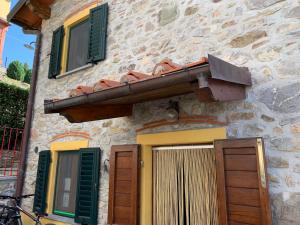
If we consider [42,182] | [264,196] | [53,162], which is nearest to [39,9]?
[53,162]

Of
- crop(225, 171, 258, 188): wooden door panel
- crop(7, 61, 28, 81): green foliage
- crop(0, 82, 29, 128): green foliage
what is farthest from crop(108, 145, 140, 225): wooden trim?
crop(7, 61, 28, 81): green foliage

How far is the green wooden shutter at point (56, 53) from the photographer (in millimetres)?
6484

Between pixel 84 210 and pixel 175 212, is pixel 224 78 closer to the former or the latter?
pixel 175 212

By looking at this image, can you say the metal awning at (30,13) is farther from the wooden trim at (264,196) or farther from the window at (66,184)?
the wooden trim at (264,196)

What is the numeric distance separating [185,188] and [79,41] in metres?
4.34

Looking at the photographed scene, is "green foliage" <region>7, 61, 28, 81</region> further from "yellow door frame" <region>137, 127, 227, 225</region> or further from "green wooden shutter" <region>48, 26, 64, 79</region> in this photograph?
"yellow door frame" <region>137, 127, 227, 225</region>

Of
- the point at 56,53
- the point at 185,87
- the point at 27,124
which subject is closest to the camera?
the point at 185,87

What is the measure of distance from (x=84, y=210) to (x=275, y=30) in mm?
4136

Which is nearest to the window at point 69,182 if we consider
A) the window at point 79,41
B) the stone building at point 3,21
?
the window at point 79,41

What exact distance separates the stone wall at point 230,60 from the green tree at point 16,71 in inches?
707

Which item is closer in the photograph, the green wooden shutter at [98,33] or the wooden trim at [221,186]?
the wooden trim at [221,186]

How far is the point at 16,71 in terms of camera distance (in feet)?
70.5

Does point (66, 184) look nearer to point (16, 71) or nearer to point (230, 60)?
point (230, 60)

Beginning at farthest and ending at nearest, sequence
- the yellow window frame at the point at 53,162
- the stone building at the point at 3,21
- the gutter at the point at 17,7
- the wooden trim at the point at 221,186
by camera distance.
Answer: the stone building at the point at 3,21
the gutter at the point at 17,7
the yellow window frame at the point at 53,162
the wooden trim at the point at 221,186
